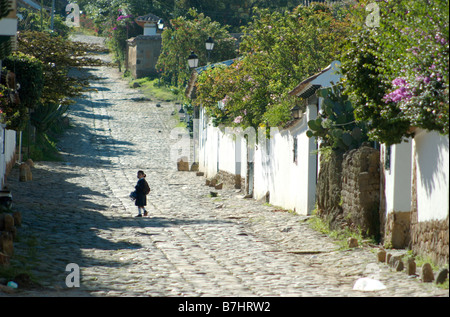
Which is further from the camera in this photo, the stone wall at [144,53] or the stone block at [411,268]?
the stone wall at [144,53]

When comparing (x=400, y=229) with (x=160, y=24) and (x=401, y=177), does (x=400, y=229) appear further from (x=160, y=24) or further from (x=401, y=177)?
(x=160, y=24)

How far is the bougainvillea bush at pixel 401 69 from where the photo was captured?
8.44 metres

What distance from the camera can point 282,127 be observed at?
60.5 feet

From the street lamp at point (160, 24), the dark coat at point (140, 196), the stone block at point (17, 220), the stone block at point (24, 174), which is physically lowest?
the stone block at point (17, 220)

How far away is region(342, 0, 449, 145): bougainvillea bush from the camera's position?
8438 millimetres

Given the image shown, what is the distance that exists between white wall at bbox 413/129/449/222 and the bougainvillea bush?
29 cm

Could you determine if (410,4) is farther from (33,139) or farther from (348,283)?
(33,139)

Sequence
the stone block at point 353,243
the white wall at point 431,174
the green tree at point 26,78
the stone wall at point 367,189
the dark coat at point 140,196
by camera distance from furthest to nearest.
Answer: the green tree at point 26,78
the dark coat at point 140,196
the stone wall at point 367,189
the stone block at point 353,243
the white wall at point 431,174

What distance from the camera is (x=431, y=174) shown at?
9.41 meters

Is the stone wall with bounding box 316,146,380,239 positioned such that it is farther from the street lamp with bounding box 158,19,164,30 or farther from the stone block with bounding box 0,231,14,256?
the street lamp with bounding box 158,19,164,30

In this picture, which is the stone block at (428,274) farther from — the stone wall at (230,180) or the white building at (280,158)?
the stone wall at (230,180)

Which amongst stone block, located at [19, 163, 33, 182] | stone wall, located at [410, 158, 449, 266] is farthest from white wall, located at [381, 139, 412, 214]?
stone block, located at [19, 163, 33, 182]

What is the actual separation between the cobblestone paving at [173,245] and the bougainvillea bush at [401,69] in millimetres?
2031

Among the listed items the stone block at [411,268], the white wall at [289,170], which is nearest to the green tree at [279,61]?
the white wall at [289,170]
